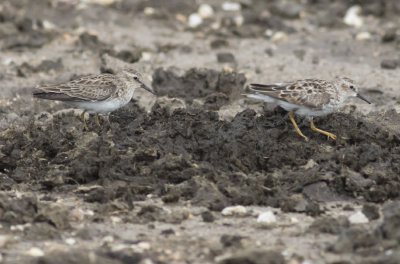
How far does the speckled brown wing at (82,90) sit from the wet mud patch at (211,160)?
0.60 metres

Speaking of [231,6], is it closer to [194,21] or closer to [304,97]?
[194,21]

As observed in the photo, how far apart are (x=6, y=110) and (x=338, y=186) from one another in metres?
6.37

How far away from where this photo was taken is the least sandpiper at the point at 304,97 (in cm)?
1029

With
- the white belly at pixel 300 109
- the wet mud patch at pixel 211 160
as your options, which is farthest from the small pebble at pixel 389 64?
the white belly at pixel 300 109

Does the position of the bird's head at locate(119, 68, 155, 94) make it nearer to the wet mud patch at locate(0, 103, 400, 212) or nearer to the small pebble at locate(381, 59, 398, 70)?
the wet mud patch at locate(0, 103, 400, 212)

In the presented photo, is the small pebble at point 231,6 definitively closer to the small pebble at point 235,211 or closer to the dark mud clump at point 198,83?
the dark mud clump at point 198,83

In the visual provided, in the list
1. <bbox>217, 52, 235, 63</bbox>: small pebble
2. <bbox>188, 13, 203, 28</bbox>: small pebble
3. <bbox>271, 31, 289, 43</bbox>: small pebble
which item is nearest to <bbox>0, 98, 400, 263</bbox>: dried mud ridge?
<bbox>217, 52, 235, 63</bbox>: small pebble

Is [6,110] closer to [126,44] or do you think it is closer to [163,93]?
[163,93]

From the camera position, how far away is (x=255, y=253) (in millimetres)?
6828

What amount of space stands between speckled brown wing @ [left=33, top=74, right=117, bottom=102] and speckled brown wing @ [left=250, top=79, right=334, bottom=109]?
7.64 feet

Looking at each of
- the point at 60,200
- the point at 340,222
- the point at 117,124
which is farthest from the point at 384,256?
the point at 117,124

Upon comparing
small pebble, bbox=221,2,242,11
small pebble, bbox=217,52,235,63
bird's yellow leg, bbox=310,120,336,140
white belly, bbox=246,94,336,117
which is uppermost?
white belly, bbox=246,94,336,117

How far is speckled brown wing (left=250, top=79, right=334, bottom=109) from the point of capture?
1028cm

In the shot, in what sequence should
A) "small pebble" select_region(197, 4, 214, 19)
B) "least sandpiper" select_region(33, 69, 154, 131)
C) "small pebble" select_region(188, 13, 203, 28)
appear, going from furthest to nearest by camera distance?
1. "small pebble" select_region(197, 4, 214, 19)
2. "small pebble" select_region(188, 13, 203, 28)
3. "least sandpiper" select_region(33, 69, 154, 131)
